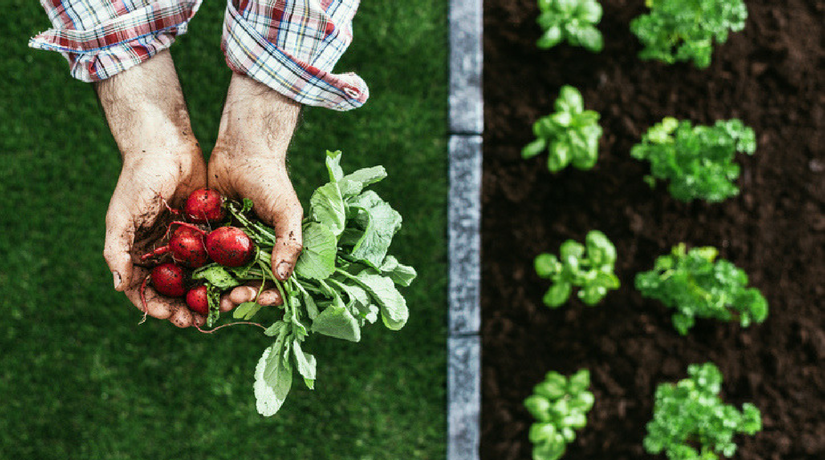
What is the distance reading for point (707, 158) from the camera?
2582 mm

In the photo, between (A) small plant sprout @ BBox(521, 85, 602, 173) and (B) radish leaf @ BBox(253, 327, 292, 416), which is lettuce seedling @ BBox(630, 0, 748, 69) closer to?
(A) small plant sprout @ BBox(521, 85, 602, 173)

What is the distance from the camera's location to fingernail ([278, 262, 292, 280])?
5.18 ft

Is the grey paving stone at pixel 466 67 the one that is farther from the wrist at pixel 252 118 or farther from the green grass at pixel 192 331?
the wrist at pixel 252 118

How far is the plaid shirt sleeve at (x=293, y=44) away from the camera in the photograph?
1.75 meters

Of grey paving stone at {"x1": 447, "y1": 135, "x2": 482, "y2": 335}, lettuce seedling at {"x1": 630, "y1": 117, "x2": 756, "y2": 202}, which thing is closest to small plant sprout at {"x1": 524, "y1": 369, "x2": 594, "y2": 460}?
grey paving stone at {"x1": 447, "y1": 135, "x2": 482, "y2": 335}

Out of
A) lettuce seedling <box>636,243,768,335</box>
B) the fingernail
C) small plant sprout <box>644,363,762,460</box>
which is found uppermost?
the fingernail

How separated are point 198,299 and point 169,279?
0.34 feet

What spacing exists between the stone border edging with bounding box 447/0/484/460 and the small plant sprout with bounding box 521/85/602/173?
28 centimetres

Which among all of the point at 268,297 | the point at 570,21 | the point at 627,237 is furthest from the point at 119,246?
the point at 627,237

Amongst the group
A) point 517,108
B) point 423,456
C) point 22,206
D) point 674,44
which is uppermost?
point 674,44

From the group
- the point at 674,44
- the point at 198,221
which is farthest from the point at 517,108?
the point at 198,221

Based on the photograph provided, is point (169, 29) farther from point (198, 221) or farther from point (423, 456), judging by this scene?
point (423, 456)

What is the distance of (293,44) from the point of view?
5.86 ft

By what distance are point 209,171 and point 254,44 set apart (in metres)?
0.44
